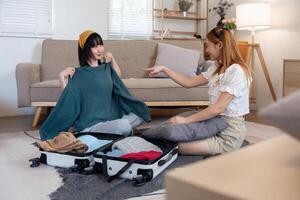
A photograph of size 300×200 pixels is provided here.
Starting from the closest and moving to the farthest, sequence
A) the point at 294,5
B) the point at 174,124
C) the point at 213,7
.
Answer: the point at 174,124, the point at 294,5, the point at 213,7

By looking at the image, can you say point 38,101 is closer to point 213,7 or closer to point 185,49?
point 185,49

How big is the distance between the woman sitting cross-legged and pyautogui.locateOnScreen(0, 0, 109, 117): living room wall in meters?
1.58

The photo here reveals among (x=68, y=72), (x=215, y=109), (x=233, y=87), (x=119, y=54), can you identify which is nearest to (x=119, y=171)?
(x=215, y=109)

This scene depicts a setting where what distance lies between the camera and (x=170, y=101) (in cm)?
306

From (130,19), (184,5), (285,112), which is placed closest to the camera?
(285,112)

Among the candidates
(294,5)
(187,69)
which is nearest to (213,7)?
(294,5)

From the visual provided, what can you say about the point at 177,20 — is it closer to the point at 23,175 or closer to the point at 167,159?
the point at 167,159

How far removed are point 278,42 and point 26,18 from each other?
2.76 metres

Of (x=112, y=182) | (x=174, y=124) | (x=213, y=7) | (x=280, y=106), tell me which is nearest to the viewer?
(x=280, y=106)

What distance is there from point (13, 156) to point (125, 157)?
33.7 inches

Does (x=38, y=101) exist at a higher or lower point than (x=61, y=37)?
lower

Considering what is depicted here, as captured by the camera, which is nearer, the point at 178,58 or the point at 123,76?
the point at 178,58

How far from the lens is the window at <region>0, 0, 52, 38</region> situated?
360 cm

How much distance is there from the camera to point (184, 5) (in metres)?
4.73
